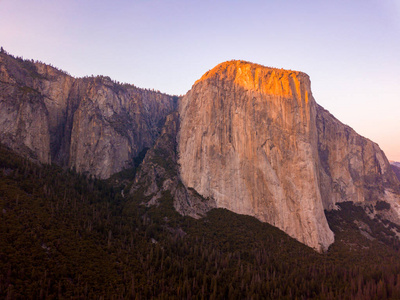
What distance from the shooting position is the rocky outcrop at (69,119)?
10694 cm

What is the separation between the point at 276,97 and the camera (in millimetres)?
112438

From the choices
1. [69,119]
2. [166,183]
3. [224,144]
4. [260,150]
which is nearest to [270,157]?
[260,150]

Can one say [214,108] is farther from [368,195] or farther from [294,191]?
[368,195]

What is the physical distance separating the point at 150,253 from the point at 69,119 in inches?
3625

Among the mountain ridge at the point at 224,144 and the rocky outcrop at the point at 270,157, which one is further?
the mountain ridge at the point at 224,144

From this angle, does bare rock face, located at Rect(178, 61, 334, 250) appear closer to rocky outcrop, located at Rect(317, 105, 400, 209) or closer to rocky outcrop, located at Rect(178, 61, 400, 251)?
rocky outcrop, located at Rect(178, 61, 400, 251)

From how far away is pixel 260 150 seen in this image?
108750mm

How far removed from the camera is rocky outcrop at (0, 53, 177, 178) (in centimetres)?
10694

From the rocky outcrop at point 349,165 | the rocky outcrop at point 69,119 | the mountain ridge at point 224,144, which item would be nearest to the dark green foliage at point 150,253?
the mountain ridge at point 224,144

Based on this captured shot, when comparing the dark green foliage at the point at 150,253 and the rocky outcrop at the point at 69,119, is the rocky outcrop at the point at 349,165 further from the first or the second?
the rocky outcrop at the point at 69,119

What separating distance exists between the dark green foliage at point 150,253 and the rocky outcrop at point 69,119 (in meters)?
17.1

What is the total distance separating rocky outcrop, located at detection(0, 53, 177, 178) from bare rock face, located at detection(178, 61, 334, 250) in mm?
36961

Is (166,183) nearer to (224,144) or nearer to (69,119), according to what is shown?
(224,144)

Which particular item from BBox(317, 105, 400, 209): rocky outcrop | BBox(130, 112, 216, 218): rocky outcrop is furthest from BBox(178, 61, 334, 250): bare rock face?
BBox(317, 105, 400, 209): rocky outcrop
